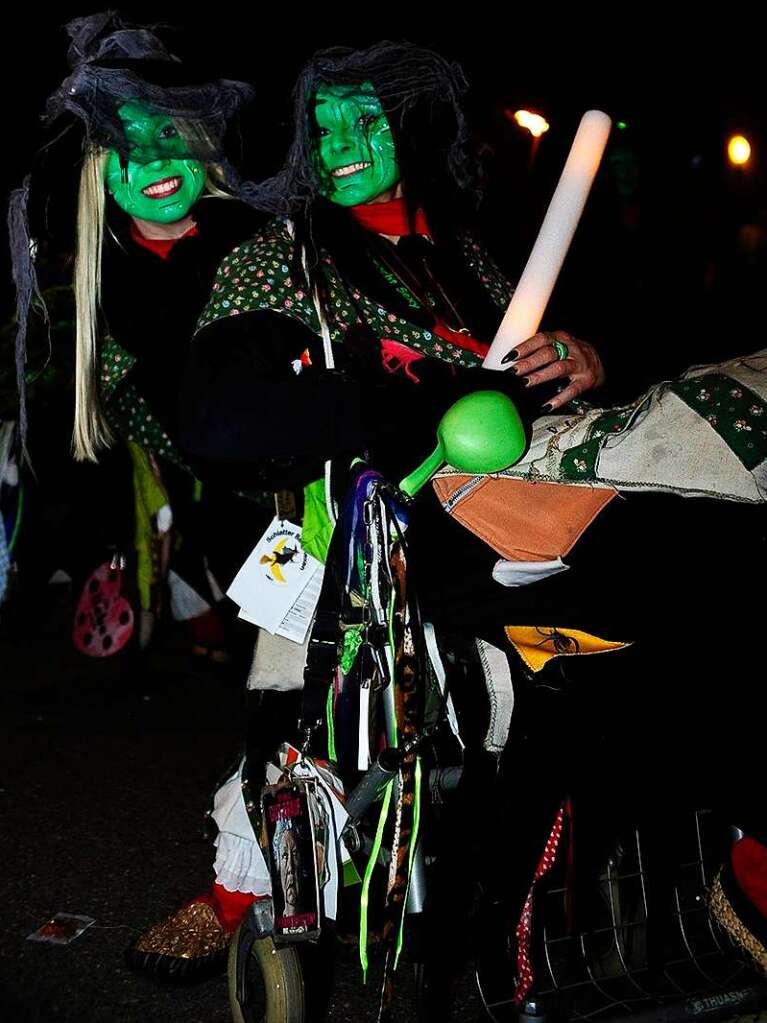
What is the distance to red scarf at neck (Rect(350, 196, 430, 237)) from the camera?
1975 millimetres

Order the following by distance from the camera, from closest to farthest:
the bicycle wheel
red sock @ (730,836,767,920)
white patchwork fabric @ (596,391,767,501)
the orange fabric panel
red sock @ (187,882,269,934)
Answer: white patchwork fabric @ (596,391,767,501)
the orange fabric panel
red sock @ (730,836,767,920)
the bicycle wheel
red sock @ (187,882,269,934)

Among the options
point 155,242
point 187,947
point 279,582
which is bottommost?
point 187,947

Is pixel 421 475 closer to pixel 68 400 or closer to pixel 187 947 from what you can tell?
pixel 187 947

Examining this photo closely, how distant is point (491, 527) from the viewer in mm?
1509

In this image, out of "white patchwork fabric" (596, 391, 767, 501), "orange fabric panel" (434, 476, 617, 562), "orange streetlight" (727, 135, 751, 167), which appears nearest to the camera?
"white patchwork fabric" (596, 391, 767, 501)

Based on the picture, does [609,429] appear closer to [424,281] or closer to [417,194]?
[424,281]

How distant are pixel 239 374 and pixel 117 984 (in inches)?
54.5

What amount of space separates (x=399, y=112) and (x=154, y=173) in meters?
0.50

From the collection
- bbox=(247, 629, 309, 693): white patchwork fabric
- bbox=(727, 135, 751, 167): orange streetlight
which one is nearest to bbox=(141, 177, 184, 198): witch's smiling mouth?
bbox=(247, 629, 309, 693): white patchwork fabric

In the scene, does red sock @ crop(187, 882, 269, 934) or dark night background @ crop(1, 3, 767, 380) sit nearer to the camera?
dark night background @ crop(1, 3, 767, 380)

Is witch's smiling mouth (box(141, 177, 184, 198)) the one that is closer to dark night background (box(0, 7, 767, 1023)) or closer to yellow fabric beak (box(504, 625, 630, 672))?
dark night background (box(0, 7, 767, 1023))

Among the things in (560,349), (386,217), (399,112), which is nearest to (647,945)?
(560,349)

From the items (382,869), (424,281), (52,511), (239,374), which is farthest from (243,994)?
(52,511)

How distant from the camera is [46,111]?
6.66ft
